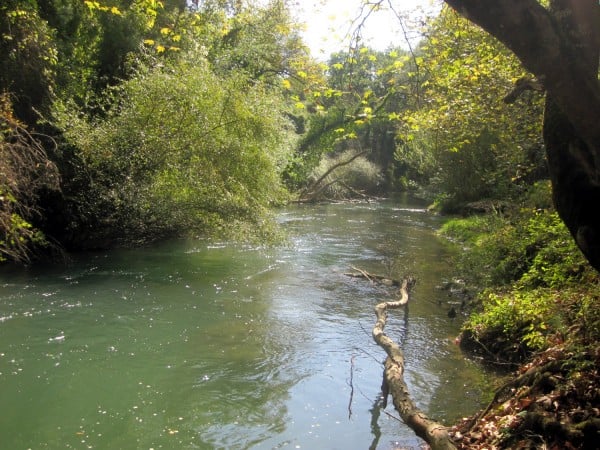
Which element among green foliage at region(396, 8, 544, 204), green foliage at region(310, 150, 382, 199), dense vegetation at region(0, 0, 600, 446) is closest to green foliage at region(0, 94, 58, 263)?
dense vegetation at region(0, 0, 600, 446)

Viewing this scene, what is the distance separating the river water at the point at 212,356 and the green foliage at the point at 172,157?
1.39 m

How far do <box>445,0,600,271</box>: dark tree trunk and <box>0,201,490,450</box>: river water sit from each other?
11.1ft

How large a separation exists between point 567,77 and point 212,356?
6911 millimetres

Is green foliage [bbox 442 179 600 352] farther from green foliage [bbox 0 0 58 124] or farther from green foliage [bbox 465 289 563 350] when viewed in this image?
green foliage [bbox 0 0 58 124]

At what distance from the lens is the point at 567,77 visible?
13.4ft

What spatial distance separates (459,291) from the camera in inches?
534

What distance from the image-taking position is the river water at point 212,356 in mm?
6527

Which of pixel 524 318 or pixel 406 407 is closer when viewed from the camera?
pixel 406 407

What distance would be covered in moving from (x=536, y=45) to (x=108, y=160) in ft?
45.4

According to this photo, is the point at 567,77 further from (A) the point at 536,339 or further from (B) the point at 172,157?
(B) the point at 172,157

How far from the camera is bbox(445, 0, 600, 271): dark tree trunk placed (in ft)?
12.9

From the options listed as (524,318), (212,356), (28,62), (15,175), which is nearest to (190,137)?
(28,62)

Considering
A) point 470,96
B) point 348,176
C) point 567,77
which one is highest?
point 470,96

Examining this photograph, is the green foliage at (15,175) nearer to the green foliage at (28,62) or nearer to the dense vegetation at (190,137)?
the dense vegetation at (190,137)
